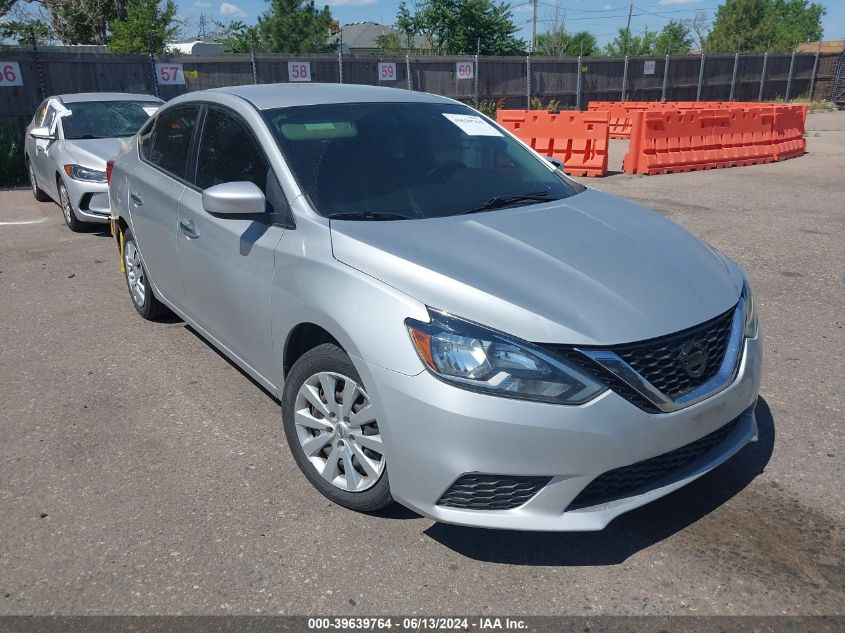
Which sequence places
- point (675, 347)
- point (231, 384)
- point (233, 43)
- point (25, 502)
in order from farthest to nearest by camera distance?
point (233, 43)
point (231, 384)
point (25, 502)
point (675, 347)

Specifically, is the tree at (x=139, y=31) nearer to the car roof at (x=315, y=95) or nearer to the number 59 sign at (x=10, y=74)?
the number 59 sign at (x=10, y=74)

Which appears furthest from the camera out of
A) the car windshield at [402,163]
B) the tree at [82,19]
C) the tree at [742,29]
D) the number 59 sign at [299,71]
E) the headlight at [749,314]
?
the tree at [742,29]

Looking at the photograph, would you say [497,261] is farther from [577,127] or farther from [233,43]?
[233,43]

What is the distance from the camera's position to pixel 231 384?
461 centimetres

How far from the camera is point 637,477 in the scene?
271cm

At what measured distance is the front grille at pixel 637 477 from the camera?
2.65 meters

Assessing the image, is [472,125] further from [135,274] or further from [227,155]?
[135,274]

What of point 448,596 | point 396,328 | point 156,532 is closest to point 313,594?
point 448,596

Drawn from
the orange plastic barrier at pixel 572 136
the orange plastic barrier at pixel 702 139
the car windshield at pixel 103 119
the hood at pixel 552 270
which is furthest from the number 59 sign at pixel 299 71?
the hood at pixel 552 270

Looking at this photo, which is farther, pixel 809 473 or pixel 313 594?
pixel 809 473

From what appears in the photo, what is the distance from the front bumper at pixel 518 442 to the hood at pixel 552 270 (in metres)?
0.28

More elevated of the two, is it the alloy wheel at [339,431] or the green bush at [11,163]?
the alloy wheel at [339,431]

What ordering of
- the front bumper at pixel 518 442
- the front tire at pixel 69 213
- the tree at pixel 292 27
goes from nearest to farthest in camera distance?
1. the front bumper at pixel 518 442
2. the front tire at pixel 69 213
3. the tree at pixel 292 27

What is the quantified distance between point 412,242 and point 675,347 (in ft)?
3.73
